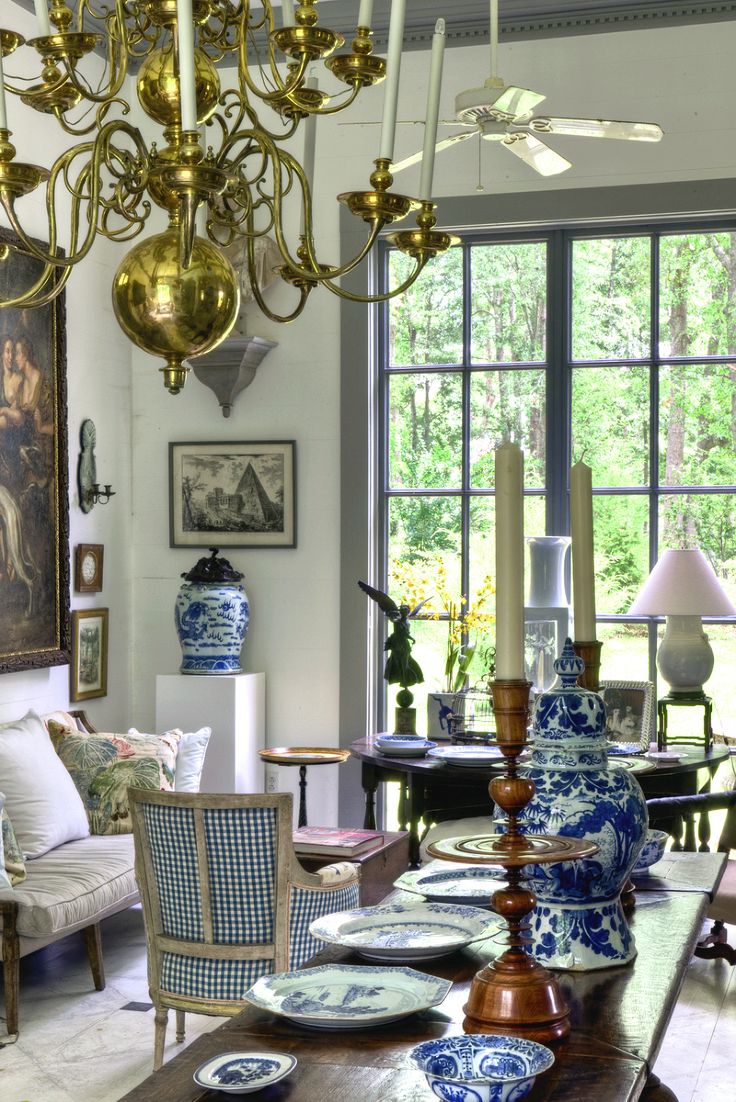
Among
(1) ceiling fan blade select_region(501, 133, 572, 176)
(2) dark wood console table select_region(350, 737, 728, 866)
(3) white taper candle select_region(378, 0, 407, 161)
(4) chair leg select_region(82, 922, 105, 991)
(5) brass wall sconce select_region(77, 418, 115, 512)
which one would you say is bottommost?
(4) chair leg select_region(82, 922, 105, 991)

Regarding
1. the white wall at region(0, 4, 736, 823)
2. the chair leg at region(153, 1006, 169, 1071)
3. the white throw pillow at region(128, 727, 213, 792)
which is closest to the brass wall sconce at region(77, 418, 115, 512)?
the white wall at region(0, 4, 736, 823)

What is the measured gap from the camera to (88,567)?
6105 millimetres

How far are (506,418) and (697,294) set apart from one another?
1.08m

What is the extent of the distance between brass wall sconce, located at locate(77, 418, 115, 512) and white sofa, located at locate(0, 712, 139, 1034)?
5.70 feet

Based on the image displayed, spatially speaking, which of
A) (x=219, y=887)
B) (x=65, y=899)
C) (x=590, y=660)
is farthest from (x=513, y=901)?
(x=65, y=899)

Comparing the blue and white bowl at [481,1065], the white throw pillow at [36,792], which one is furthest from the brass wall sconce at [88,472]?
the blue and white bowl at [481,1065]

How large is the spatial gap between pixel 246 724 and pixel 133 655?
84 cm

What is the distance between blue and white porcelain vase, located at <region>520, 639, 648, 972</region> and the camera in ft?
6.02

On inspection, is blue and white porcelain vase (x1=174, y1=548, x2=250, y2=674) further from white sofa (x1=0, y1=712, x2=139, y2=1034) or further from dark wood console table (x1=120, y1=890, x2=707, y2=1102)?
dark wood console table (x1=120, y1=890, x2=707, y2=1102)

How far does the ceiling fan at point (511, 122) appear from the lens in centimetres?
428

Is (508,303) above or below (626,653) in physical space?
above

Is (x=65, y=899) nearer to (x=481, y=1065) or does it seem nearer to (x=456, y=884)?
(x=456, y=884)

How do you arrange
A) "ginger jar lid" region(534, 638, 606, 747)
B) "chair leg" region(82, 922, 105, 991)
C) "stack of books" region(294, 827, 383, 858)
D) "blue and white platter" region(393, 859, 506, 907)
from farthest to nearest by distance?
"chair leg" region(82, 922, 105, 991), "stack of books" region(294, 827, 383, 858), "blue and white platter" region(393, 859, 506, 907), "ginger jar lid" region(534, 638, 606, 747)

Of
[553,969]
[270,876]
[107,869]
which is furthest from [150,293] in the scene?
[107,869]
